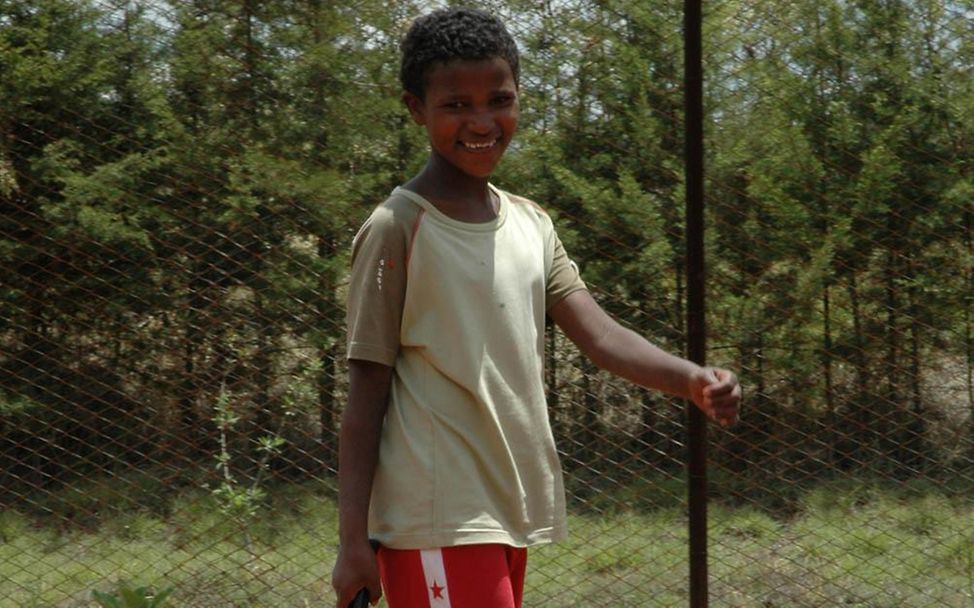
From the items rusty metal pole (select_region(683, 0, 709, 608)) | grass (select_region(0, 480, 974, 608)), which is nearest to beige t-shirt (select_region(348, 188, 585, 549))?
rusty metal pole (select_region(683, 0, 709, 608))

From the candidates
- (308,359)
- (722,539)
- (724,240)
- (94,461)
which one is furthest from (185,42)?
(722,539)

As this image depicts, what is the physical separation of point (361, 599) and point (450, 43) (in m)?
0.87

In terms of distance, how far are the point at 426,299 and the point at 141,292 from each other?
98.1 inches

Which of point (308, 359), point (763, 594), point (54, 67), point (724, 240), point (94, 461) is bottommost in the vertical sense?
point (763, 594)

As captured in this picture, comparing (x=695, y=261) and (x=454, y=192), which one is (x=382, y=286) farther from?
(x=695, y=261)

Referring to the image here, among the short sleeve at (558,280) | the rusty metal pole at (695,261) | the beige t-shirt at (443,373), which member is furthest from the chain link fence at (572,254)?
the beige t-shirt at (443,373)

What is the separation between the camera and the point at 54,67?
4.19m

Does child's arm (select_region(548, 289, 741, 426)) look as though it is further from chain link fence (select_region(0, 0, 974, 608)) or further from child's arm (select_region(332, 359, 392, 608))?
chain link fence (select_region(0, 0, 974, 608))

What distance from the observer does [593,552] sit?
4.37 meters

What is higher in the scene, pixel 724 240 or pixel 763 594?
pixel 724 240

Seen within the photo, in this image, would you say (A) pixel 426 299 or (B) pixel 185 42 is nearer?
(A) pixel 426 299

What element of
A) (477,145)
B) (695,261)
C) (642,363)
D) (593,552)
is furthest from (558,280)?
(593,552)

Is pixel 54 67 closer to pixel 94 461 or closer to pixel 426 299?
pixel 94 461

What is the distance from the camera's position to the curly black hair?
6.62 feet
